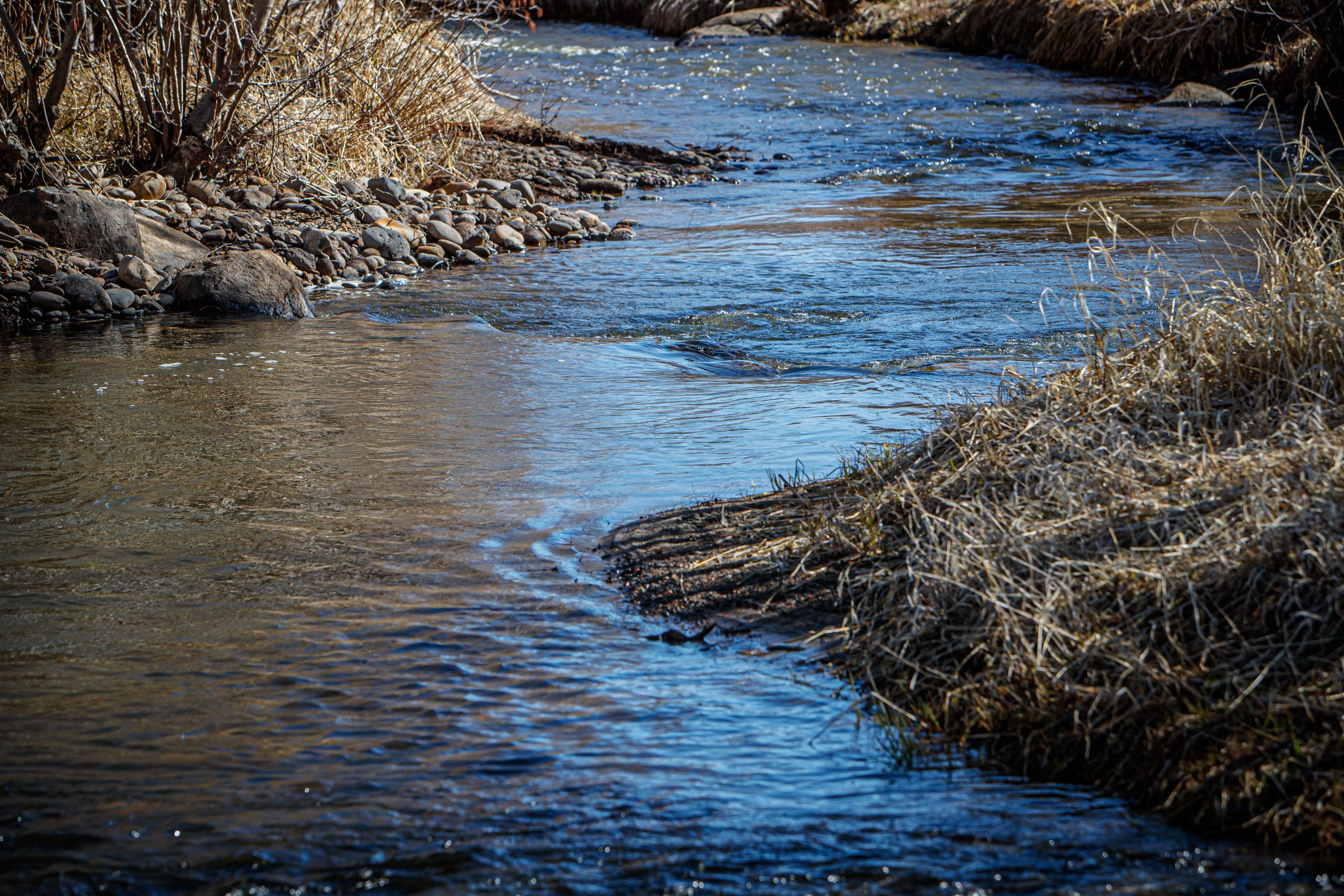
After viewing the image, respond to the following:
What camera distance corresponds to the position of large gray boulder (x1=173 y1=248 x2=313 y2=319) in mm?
7516

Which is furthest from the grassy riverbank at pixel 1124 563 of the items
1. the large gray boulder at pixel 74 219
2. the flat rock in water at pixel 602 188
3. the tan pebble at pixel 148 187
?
the flat rock in water at pixel 602 188

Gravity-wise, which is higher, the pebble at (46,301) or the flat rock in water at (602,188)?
the flat rock in water at (602,188)

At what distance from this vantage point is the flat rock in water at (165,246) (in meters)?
8.09

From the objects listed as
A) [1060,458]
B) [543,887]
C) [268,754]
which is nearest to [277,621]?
[268,754]

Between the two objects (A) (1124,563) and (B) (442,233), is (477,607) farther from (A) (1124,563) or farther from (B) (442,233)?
(B) (442,233)

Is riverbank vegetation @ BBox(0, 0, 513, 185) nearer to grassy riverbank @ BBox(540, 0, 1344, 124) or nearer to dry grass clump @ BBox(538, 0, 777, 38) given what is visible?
grassy riverbank @ BBox(540, 0, 1344, 124)

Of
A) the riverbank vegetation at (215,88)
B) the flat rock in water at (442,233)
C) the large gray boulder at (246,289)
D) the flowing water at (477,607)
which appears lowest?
the flowing water at (477,607)

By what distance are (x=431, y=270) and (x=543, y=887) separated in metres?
6.95

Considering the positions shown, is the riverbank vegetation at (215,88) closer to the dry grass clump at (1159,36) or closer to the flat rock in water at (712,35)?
the dry grass clump at (1159,36)

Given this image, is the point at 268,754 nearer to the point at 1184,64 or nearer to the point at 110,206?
the point at 110,206

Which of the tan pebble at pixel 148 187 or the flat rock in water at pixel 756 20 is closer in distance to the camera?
the tan pebble at pixel 148 187

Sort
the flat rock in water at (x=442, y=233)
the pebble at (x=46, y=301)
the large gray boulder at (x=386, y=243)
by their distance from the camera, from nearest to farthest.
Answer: the pebble at (x=46, y=301) → the large gray boulder at (x=386, y=243) → the flat rock in water at (x=442, y=233)

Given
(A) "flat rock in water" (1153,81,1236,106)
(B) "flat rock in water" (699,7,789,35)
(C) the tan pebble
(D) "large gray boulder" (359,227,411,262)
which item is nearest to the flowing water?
(D) "large gray boulder" (359,227,411,262)

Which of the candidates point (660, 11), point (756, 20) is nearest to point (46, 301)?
point (756, 20)
